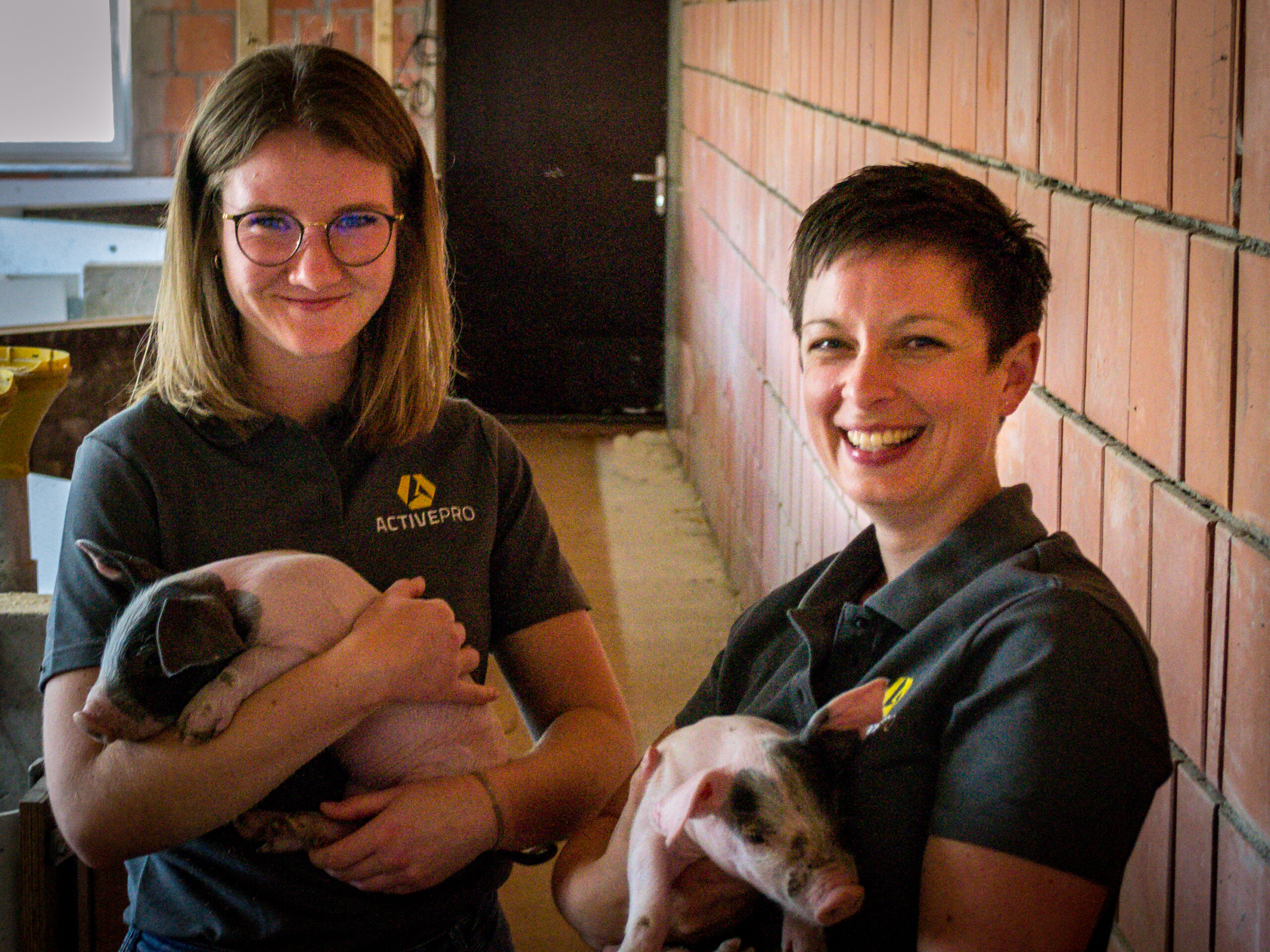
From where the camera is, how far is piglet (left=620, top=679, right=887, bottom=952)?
3.25ft

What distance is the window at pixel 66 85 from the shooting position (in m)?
5.75

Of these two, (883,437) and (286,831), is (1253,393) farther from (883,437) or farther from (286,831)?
(286,831)

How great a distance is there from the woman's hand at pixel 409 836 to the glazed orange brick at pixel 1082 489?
27.7 inches

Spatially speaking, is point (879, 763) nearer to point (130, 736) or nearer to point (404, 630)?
point (404, 630)

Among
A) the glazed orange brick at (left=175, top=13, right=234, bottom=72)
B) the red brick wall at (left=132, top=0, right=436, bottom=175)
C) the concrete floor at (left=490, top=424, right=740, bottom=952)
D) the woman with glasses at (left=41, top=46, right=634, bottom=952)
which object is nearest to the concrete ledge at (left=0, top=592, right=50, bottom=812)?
the concrete floor at (left=490, top=424, right=740, bottom=952)

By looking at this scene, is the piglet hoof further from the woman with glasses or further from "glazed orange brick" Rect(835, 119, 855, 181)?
"glazed orange brick" Rect(835, 119, 855, 181)

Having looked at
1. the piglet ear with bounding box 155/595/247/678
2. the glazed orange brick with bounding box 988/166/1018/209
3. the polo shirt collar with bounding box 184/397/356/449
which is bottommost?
the piglet ear with bounding box 155/595/247/678

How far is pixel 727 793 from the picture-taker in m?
1.06

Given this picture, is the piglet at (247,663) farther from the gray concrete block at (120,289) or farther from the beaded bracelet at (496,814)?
the gray concrete block at (120,289)

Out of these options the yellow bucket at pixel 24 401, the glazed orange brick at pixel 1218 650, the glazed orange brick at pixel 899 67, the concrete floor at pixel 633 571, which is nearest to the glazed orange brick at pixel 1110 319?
the glazed orange brick at pixel 1218 650

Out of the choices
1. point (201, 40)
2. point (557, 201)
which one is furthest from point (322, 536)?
point (557, 201)

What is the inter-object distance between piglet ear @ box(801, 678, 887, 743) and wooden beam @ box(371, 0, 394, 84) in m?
5.36

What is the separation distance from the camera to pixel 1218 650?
3.67ft

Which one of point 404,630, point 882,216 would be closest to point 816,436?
point 882,216
